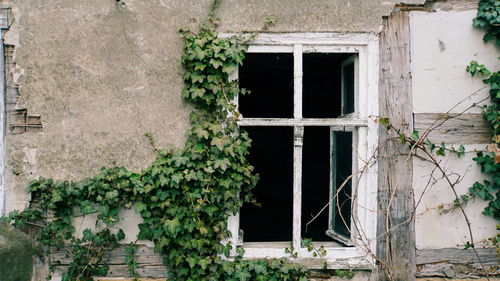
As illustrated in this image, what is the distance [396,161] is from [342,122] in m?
0.52

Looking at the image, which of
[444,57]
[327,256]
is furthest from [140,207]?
[444,57]

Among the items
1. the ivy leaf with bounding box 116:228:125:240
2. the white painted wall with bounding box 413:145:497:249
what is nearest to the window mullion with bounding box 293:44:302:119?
the white painted wall with bounding box 413:145:497:249

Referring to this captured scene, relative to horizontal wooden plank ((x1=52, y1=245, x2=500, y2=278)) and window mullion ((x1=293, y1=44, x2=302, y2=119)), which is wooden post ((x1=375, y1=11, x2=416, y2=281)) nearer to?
horizontal wooden plank ((x1=52, y1=245, x2=500, y2=278))

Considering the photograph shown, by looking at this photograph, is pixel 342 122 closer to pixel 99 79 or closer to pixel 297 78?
pixel 297 78

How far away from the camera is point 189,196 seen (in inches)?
120

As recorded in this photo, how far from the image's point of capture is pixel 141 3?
316cm

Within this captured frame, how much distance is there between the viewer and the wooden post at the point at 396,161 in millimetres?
3213

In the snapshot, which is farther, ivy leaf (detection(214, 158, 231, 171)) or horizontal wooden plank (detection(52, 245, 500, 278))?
horizontal wooden plank (detection(52, 245, 500, 278))

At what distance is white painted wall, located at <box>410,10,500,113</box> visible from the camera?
3227mm

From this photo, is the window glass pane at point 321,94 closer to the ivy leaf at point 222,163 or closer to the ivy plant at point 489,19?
the ivy plant at point 489,19

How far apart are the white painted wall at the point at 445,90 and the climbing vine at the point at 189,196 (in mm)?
1103

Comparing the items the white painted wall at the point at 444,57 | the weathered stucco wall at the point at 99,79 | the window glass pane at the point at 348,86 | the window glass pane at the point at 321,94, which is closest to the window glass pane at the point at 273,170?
the window glass pane at the point at 321,94

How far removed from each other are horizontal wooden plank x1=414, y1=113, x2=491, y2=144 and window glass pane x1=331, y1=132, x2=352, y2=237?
573 millimetres

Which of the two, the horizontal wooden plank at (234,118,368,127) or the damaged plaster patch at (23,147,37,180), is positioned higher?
the horizontal wooden plank at (234,118,368,127)
